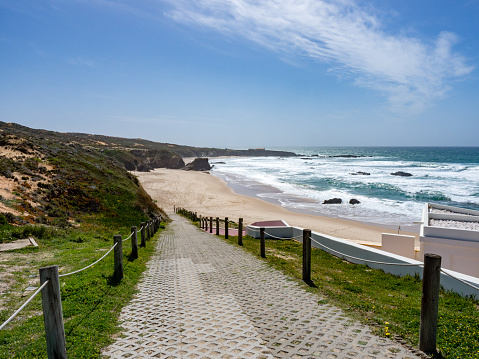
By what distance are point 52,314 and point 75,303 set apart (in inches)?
79.8

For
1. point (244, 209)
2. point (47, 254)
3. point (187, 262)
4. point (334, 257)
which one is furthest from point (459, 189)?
point (47, 254)

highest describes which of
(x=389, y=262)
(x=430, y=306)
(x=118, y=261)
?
(x=430, y=306)

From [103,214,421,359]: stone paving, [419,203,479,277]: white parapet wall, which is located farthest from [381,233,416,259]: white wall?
[103,214,421,359]: stone paving

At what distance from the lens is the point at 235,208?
121 feet

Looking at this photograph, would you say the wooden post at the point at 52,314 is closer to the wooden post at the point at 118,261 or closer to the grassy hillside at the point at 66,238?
the grassy hillside at the point at 66,238

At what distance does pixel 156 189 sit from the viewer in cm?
5288

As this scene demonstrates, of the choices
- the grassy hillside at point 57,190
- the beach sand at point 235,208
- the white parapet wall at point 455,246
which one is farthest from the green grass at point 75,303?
the beach sand at point 235,208

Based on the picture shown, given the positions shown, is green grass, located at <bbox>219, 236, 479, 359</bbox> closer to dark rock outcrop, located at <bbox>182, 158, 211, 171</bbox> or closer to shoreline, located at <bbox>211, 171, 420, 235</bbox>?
shoreline, located at <bbox>211, 171, 420, 235</bbox>

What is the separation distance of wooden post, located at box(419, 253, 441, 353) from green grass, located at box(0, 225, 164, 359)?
13.6 feet

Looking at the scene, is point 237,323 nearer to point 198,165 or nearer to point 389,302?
point 389,302

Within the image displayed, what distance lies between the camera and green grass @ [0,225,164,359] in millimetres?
4074

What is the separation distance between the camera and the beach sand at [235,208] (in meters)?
24.6

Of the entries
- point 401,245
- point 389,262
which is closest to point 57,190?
point 389,262

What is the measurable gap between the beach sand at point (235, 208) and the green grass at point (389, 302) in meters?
7.97
